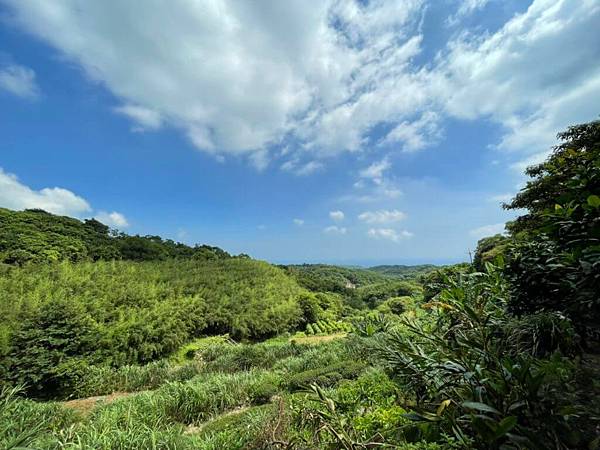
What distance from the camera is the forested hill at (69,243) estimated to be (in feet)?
55.1

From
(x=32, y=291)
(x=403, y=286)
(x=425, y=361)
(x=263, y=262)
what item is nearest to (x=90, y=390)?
(x=32, y=291)

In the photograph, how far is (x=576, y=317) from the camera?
143cm

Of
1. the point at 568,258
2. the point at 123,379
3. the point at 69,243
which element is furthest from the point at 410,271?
the point at 568,258

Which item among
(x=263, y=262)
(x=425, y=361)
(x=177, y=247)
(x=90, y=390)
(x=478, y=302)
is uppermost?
(x=177, y=247)

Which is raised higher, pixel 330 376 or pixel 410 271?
Result: pixel 410 271

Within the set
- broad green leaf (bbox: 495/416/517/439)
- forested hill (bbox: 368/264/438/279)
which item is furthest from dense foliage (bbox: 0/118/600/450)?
forested hill (bbox: 368/264/438/279)

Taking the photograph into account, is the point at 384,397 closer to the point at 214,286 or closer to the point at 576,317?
the point at 576,317

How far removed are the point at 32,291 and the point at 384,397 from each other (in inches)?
576

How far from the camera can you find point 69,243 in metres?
19.7

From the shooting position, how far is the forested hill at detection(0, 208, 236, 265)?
661 inches

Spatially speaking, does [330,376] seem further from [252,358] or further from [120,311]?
[120,311]

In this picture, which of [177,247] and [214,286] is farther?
[177,247]

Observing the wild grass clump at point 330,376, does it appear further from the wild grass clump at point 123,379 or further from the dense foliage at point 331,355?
the wild grass clump at point 123,379

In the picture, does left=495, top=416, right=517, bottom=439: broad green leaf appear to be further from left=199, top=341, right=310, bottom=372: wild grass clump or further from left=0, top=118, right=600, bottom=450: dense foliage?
left=199, top=341, right=310, bottom=372: wild grass clump
